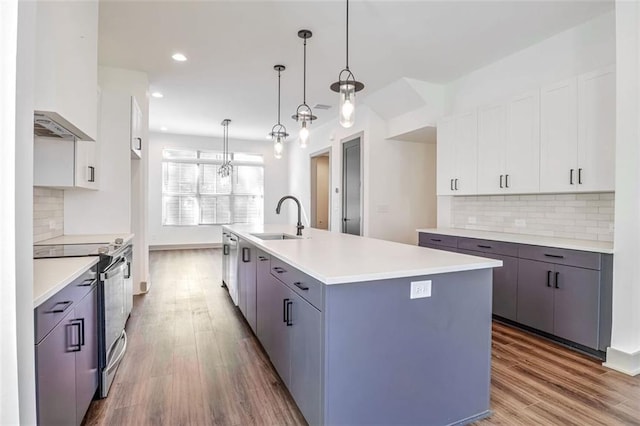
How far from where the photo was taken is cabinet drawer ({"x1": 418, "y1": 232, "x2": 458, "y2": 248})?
3875mm

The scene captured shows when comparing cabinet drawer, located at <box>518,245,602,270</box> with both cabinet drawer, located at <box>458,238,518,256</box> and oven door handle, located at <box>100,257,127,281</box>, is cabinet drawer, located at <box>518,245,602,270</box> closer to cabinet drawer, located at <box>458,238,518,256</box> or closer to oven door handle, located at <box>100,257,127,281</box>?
cabinet drawer, located at <box>458,238,518,256</box>

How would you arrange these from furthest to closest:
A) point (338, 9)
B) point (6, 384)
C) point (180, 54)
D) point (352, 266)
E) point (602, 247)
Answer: point (180, 54) < point (338, 9) < point (602, 247) < point (352, 266) < point (6, 384)

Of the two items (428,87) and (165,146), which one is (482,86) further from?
(165,146)

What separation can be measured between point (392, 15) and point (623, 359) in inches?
125

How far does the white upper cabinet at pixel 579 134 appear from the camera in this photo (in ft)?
8.96

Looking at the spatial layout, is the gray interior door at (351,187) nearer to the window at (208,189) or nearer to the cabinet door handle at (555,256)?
the cabinet door handle at (555,256)

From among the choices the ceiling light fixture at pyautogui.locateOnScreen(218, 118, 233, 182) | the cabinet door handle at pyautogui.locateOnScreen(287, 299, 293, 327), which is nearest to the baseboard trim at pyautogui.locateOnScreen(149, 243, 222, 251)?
the ceiling light fixture at pyautogui.locateOnScreen(218, 118, 233, 182)

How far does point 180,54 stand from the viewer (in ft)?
12.4

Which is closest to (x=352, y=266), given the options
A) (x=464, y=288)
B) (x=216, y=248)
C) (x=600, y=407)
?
(x=464, y=288)

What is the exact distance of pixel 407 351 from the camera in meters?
1.67

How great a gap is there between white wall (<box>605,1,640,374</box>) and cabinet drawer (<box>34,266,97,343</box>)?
338cm

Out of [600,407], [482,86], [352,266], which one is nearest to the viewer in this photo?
[352,266]

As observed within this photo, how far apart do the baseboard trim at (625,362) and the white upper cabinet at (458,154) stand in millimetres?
2020

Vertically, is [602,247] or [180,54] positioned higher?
[180,54]
